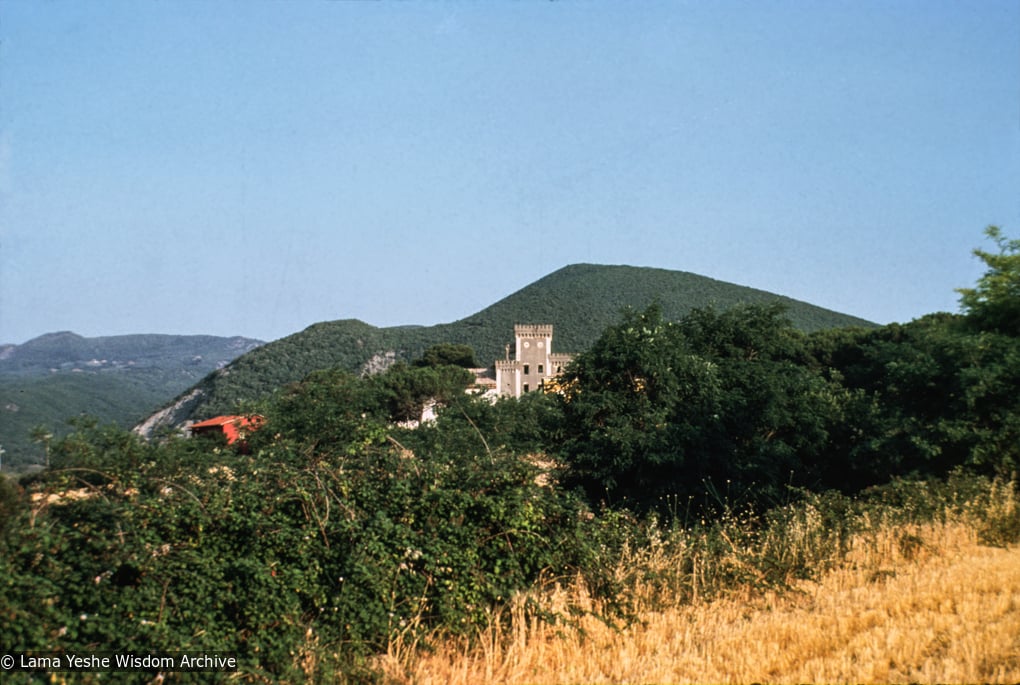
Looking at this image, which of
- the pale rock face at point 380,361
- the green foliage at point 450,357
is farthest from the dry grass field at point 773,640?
the pale rock face at point 380,361

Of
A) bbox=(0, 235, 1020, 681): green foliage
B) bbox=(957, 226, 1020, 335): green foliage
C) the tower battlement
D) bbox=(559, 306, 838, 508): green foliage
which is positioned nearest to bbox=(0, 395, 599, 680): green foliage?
bbox=(0, 235, 1020, 681): green foliage

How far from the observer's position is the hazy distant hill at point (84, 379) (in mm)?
50469

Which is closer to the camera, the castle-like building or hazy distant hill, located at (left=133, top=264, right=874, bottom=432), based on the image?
the castle-like building

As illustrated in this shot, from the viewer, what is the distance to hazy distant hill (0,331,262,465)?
5047cm

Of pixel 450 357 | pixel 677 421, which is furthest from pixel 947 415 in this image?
pixel 450 357

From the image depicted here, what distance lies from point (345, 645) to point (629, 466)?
11618 mm

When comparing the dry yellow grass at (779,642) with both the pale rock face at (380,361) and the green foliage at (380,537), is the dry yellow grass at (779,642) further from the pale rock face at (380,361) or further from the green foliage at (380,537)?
the pale rock face at (380,361)

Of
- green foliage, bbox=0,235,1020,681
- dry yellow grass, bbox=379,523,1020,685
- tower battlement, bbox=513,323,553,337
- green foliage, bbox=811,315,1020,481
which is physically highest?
tower battlement, bbox=513,323,553,337

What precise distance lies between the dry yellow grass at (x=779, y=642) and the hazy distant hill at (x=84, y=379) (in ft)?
77.5

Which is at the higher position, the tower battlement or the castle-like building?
the tower battlement

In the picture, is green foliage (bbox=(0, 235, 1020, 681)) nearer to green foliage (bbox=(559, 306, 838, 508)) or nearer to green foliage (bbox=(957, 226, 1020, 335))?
green foliage (bbox=(559, 306, 838, 508))

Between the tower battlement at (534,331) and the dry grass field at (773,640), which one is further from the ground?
the tower battlement at (534,331)

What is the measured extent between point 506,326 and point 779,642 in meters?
117

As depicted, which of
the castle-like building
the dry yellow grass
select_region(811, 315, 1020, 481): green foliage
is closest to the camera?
the dry yellow grass
